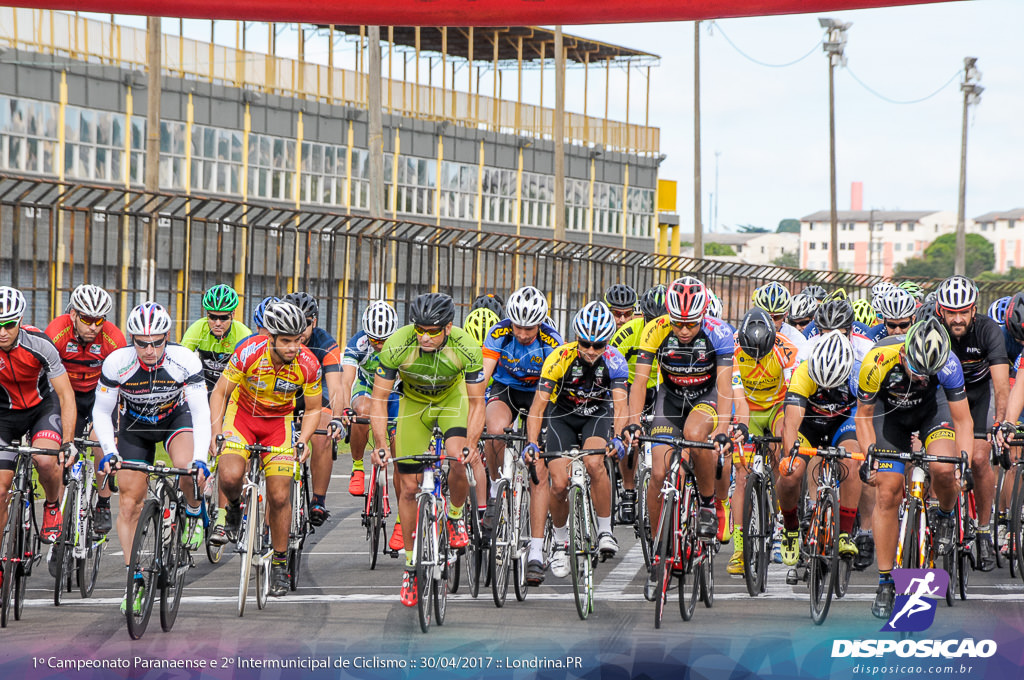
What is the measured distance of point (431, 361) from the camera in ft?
30.7

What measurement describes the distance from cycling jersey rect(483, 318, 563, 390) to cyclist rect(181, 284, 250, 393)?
2.04 m

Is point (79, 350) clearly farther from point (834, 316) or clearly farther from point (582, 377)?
point (834, 316)

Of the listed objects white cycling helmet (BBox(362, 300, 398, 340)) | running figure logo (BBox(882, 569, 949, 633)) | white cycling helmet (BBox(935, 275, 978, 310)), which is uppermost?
white cycling helmet (BBox(935, 275, 978, 310))

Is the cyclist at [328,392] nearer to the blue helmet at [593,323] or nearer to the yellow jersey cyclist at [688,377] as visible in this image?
the blue helmet at [593,323]

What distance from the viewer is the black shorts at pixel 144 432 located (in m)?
9.14

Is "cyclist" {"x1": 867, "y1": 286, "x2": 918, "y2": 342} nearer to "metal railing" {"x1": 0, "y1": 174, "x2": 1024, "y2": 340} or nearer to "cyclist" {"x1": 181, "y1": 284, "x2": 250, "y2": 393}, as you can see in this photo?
"cyclist" {"x1": 181, "y1": 284, "x2": 250, "y2": 393}

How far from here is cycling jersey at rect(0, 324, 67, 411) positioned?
28.9 feet

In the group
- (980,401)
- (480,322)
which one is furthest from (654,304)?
(980,401)

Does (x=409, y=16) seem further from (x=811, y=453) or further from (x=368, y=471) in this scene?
(x=368, y=471)

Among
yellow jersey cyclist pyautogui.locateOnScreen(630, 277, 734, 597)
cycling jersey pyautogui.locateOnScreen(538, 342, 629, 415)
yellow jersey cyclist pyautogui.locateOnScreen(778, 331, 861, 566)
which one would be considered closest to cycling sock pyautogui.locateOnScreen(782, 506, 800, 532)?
yellow jersey cyclist pyautogui.locateOnScreen(778, 331, 861, 566)

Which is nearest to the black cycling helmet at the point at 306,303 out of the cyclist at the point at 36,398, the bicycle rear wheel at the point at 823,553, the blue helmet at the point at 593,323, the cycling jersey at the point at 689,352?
the cyclist at the point at 36,398

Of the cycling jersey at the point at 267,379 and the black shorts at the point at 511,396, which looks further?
the black shorts at the point at 511,396

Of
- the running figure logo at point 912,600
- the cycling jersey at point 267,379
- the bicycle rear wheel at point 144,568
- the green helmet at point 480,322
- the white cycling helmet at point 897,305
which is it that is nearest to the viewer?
the bicycle rear wheel at point 144,568

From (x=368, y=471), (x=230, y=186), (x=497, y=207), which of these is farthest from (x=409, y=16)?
(x=497, y=207)
